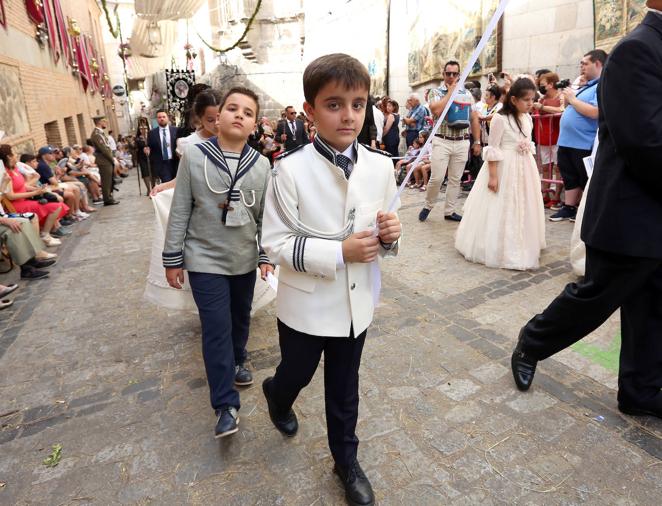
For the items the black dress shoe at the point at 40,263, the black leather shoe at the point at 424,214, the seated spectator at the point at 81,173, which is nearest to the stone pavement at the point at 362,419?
the black dress shoe at the point at 40,263

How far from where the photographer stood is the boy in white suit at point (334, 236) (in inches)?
65.9

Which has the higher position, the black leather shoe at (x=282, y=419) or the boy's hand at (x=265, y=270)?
the boy's hand at (x=265, y=270)

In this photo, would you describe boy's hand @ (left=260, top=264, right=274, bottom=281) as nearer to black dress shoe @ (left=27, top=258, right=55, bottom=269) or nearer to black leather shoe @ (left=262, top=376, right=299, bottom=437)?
black leather shoe @ (left=262, top=376, right=299, bottom=437)

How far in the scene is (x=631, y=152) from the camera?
80.8 inches

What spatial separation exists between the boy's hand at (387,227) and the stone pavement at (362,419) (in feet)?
4.06

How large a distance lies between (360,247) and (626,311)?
167 centimetres

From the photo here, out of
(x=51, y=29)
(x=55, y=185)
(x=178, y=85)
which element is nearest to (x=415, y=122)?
(x=55, y=185)

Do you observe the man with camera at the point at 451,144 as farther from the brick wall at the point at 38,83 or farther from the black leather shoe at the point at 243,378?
the brick wall at the point at 38,83

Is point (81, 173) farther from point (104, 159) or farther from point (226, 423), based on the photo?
point (226, 423)

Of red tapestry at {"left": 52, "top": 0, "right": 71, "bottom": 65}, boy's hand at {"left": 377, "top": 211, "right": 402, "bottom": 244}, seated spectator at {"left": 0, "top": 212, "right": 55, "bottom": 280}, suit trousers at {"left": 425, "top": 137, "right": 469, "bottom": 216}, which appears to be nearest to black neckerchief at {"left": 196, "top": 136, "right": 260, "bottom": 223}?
boy's hand at {"left": 377, "top": 211, "right": 402, "bottom": 244}

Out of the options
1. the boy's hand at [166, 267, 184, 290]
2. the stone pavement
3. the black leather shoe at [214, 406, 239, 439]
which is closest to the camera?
the stone pavement

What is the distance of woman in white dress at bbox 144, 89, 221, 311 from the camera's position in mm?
3230

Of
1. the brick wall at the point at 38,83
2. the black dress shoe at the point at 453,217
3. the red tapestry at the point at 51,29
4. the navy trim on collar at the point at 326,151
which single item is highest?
the red tapestry at the point at 51,29

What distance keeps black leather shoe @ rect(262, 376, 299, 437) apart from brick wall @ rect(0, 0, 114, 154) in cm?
842
